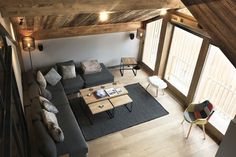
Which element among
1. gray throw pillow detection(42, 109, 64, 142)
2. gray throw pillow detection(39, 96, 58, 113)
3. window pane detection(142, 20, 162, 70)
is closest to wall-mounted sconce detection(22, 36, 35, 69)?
gray throw pillow detection(39, 96, 58, 113)

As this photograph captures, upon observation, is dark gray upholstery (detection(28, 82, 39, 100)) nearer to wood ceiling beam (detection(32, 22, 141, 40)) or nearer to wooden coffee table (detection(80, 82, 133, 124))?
wooden coffee table (detection(80, 82, 133, 124))

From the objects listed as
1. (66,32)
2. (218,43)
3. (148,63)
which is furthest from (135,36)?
(218,43)

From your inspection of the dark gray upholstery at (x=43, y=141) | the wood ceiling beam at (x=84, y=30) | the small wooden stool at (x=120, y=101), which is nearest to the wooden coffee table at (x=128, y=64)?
the wood ceiling beam at (x=84, y=30)

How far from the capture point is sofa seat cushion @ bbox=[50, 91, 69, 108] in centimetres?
482

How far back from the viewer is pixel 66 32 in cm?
584

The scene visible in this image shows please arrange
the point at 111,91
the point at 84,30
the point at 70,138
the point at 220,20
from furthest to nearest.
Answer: the point at 84,30
the point at 111,91
the point at 70,138
the point at 220,20

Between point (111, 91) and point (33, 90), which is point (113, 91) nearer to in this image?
point (111, 91)

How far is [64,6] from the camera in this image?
322 centimetres

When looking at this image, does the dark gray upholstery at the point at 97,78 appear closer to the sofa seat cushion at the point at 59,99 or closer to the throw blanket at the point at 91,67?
the throw blanket at the point at 91,67

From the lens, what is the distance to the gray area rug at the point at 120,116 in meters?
4.72

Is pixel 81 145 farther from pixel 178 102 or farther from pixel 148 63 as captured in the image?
pixel 148 63

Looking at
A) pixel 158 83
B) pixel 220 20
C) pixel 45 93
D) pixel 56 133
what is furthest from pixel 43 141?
pixel 158 83

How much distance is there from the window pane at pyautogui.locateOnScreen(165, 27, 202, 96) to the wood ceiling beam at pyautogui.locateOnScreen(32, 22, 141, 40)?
1.67 m

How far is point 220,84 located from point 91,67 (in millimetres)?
3563
